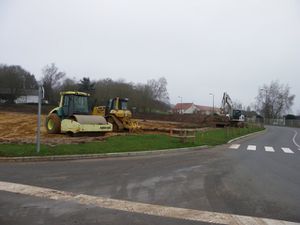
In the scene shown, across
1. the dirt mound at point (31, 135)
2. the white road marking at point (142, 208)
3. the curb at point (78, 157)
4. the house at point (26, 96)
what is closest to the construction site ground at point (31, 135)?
the dirt mound at point (31, 135)

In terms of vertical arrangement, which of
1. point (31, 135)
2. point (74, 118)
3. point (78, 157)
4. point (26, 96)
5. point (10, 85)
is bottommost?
point (78, 157)

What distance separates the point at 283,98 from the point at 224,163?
366 ft

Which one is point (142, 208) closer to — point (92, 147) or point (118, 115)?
point (92, 147)

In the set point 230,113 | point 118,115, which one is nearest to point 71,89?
point 230,113

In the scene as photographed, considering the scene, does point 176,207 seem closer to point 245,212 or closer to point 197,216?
point 197,216

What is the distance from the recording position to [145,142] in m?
22.5

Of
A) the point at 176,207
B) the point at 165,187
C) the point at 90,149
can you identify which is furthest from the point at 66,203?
the point at 90,149

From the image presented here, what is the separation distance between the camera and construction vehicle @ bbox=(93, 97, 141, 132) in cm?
3219

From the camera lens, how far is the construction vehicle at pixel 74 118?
25.7 m

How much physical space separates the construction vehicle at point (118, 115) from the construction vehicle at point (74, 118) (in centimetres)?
448

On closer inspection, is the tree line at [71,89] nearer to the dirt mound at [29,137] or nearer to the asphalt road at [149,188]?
the dirt mound at [29,137]

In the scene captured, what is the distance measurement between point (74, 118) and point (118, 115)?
269 inches

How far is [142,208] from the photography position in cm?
813

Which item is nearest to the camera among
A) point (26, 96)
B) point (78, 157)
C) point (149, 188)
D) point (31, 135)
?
point (149, 188)
